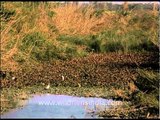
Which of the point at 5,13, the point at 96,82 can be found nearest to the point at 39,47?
the point at 5,13

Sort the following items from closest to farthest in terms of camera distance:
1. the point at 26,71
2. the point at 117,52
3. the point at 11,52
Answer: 1. the point at 11,52
2. the point at 26,71
3. the point at 117,52

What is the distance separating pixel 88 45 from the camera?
1633 cm

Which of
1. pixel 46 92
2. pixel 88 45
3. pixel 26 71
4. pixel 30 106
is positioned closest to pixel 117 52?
pixel 88 45

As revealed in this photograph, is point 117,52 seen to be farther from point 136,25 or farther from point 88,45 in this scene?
point 136,25

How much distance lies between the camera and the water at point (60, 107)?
24.2 feet

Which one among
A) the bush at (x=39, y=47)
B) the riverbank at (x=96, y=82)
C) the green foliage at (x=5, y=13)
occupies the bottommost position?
the riverbank at (x=96, y=82)

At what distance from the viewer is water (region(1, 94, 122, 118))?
737 centimetres

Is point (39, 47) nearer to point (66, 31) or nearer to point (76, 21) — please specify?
point (66, 31)

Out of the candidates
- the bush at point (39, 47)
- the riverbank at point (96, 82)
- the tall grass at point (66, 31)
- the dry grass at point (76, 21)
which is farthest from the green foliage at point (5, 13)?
the dry grass at point (76, 21)

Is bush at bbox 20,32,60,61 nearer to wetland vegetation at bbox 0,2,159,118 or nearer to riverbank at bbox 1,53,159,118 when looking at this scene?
wetland vegetation at bbox 0,2,159,118

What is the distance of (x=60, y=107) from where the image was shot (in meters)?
7.96

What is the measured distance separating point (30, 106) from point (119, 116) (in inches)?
56.3

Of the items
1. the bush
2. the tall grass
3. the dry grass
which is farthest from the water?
the dry grass

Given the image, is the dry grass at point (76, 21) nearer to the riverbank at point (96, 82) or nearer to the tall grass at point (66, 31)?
the tall grass at point (66, 31)
